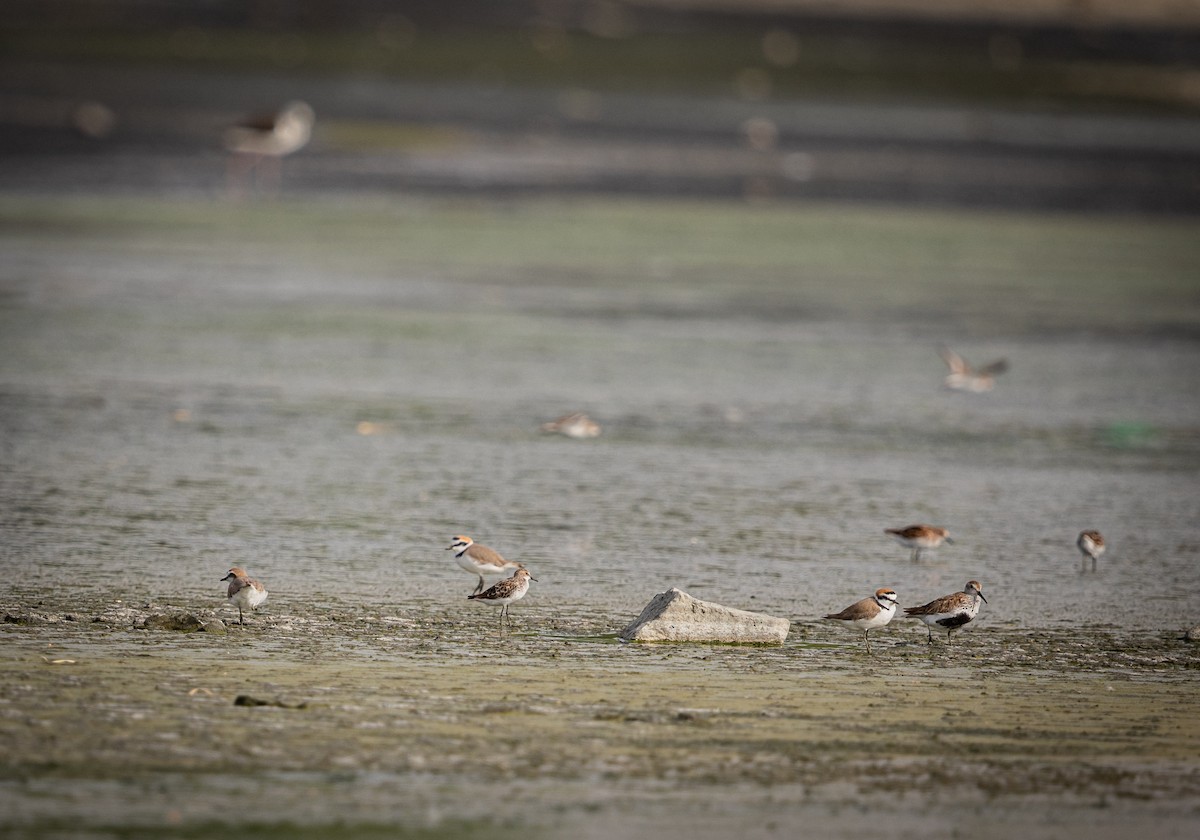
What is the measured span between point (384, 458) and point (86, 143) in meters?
23.7

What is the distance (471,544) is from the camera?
11086 mm

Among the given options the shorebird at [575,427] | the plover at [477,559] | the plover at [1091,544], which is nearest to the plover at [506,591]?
the plover at [477,559]

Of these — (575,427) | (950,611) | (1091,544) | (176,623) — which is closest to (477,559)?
(176,623)

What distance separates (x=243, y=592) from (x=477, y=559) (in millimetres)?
1422

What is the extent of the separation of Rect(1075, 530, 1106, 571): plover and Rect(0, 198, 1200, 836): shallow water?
0.55 ft

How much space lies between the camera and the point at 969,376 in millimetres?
18656

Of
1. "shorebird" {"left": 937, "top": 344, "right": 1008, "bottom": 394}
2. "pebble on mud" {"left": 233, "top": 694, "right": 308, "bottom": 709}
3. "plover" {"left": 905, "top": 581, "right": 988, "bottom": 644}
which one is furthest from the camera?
"shorebird" {"left": 937, "top": 344, "right": 1008, "bottom": 394}

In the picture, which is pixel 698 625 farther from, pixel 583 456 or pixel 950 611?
pixel 583 456

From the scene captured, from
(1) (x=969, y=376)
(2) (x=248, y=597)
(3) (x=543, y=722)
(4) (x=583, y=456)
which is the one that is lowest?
(3) (x=543, y=722)

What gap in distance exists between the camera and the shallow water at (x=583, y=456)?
32.5 feet

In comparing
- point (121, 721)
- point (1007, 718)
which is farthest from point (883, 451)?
point (121, 721)

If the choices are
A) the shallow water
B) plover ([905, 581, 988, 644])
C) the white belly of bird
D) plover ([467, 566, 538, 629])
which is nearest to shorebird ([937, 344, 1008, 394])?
the shallow water

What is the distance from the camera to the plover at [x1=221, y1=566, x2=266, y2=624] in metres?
10.1

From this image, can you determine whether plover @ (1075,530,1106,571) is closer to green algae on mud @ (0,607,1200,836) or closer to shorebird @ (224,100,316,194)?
green algae on mud @ (0,607,1200,836)
